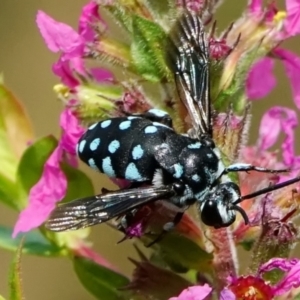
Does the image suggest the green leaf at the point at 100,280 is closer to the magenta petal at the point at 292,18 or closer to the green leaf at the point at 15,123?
the green leaf at the point at 15,123

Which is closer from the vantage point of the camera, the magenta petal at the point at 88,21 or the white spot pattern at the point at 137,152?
the white spot pattern at the point at 137,152

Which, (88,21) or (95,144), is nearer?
(95,144)

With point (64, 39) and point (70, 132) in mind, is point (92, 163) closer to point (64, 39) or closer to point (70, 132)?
point (70, 132)

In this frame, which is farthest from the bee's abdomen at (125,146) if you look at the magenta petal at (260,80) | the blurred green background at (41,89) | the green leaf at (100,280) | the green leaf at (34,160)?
the blurred green background at (41,89)

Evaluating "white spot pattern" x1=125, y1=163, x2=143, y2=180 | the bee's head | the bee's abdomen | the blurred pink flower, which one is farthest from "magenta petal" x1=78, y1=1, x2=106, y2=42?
the bee's head

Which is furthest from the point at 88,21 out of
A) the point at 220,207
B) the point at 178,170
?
the point at 220,207

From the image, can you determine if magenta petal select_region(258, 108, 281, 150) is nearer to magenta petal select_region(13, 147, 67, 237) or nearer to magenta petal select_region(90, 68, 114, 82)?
magenta petal select_region(90, 68, 114, 82)
